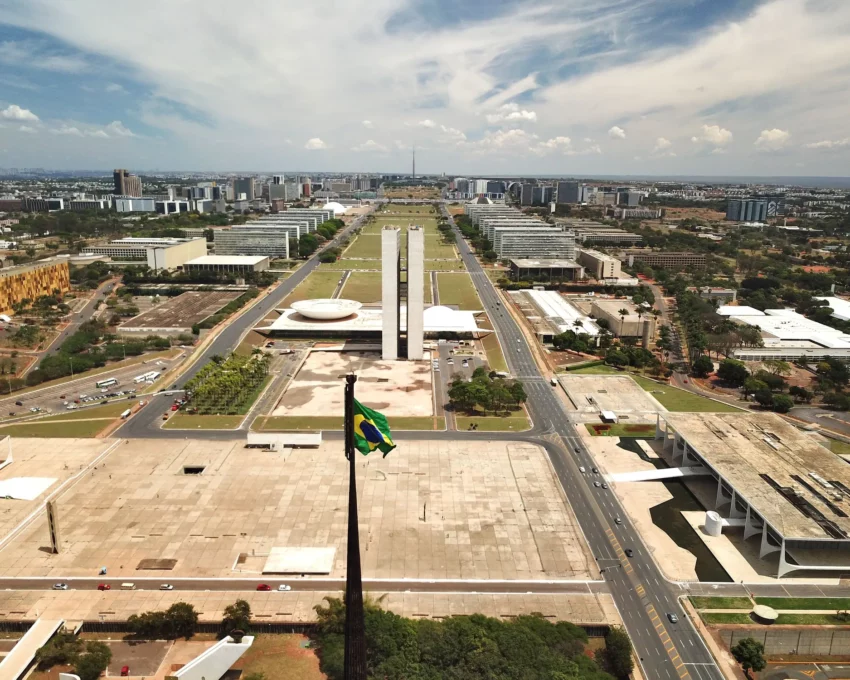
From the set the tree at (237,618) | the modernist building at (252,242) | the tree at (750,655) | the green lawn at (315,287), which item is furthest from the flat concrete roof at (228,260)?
the tree at (750,655)

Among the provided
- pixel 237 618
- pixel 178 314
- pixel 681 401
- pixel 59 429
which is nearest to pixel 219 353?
pixel 59 429

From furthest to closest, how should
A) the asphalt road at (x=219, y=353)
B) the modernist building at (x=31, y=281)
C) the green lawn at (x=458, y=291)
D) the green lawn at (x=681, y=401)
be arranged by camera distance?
the green lawn at (x=458, y=291) < the modernist building at (x=31, y=281) < the green lawn at (x=681, y=401) < the asphalt road at (x=219, y=353)

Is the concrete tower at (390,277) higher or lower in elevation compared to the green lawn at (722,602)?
higher

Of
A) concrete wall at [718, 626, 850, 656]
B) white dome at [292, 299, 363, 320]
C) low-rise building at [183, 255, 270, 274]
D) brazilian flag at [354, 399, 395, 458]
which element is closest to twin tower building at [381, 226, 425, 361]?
white dome at [292, 299, 363, 320]

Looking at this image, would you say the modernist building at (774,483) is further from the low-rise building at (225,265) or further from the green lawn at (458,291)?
the low-rise building at (225,265)

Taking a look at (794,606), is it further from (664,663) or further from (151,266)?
(151,266)

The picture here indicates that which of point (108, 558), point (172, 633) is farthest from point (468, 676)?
point (108, 558)

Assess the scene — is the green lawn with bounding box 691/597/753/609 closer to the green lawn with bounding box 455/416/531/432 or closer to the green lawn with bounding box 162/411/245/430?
the green lawn with bounding box 455/416/531/432
